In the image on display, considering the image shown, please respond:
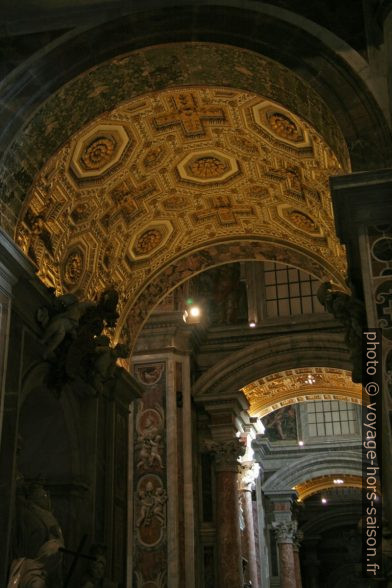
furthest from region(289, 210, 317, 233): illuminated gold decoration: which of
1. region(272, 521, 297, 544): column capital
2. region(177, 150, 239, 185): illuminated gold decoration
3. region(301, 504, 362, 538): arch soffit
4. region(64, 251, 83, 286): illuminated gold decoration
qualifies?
region(301, 504, 362, 538): arch soffit

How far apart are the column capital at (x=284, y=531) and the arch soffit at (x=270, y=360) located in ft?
35.0

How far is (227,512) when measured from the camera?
752 inches

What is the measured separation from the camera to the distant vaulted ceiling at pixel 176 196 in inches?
482

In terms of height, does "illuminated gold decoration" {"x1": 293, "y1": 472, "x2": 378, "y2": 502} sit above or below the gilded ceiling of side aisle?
below

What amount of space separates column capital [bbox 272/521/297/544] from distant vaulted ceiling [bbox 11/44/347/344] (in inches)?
612

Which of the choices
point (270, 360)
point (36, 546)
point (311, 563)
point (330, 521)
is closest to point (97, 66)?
point (36, 546)

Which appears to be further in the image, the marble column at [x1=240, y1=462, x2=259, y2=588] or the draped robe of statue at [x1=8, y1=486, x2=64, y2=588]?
the marble column at [x1=240, y1=462, x2=259, y2=588]

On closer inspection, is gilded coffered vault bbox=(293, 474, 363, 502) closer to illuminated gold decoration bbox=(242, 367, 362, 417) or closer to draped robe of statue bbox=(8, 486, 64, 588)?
illuminated gold decoration bbox=(242, 367, 362, 417)

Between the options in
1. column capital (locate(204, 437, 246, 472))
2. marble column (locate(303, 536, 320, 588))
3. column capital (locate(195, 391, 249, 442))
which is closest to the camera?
column capital (locate(204, 437, 246, 472))

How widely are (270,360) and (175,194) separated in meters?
7.06

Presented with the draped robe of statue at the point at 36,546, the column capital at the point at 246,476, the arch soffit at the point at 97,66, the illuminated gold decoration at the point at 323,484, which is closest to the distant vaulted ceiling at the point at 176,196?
the arch soffit at the point at 97,66

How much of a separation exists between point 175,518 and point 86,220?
7.47 m

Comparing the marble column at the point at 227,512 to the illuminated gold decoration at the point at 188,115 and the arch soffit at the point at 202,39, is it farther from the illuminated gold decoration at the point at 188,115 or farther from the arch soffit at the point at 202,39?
the arch soffit at the point at 202,39

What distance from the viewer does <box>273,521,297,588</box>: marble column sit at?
28828 millimetres
